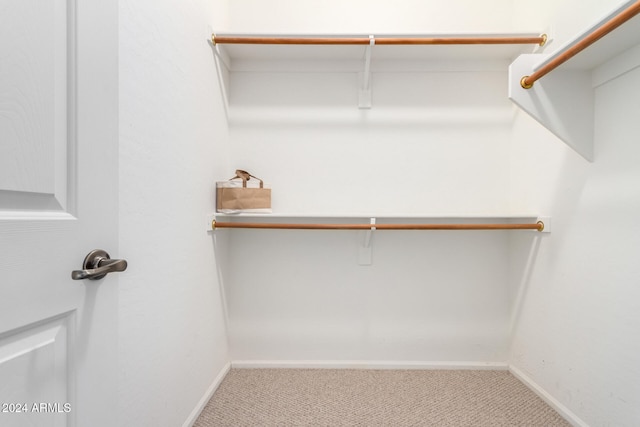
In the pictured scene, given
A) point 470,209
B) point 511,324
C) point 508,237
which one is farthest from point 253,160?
point 511,324

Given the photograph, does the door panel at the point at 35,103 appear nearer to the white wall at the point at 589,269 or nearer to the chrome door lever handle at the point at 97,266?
the chrome door lever handle at the point at 97,266

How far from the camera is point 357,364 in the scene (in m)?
1.81

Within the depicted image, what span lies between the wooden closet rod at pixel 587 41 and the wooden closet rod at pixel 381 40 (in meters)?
0.40

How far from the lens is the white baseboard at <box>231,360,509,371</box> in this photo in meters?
1.80

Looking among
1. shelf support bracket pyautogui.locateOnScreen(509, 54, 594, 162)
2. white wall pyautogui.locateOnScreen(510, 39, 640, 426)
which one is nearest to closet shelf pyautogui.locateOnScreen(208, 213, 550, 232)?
white wall pyautogui.locateOnScreen(510, 39, 640, 426)

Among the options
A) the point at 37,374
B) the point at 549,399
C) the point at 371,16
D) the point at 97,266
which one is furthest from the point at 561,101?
the point at 37,374

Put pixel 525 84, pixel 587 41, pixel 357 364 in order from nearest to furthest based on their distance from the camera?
pixel 587 41
pixel 525 84
pixel 357 364

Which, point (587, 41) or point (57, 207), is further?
point (587, 41)

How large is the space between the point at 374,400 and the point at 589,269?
106cm

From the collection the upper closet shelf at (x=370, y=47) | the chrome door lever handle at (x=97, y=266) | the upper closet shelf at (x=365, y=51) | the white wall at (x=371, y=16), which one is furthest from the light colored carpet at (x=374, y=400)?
the white wall at (x=371, y=16)

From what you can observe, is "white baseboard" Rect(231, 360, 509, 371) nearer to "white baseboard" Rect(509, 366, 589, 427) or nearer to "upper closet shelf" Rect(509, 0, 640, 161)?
"white baseboard" Rect(509, 366, 589, 427)

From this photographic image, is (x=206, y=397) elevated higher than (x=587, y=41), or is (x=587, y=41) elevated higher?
(x=587, y=41)

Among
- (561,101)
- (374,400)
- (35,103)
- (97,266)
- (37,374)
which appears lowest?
(374,400)

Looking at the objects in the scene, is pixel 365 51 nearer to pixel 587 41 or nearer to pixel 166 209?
pixel 587 41
